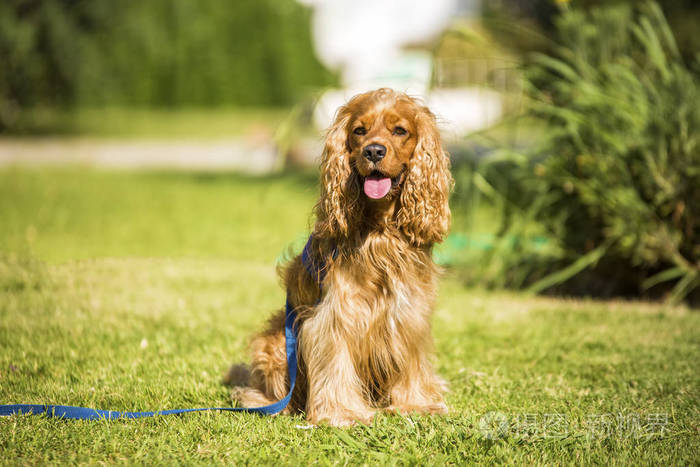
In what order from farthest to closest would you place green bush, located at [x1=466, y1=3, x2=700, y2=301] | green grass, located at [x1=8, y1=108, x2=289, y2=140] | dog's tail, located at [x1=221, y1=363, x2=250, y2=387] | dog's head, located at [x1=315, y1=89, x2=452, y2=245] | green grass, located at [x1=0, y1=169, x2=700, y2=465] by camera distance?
green grass, located at [x1=8, y1=108, x2=289, y2=140] → green bush, located at [x1=466, y1=3, x2=700, y2=301] → dog's tail, located at [x1=221, y1=363, x2=250, y2=387] → dog's head, located at [x1=315, y1=89, x2=452, y2=245] → green grass, located at [x1=0, y1=169, x2=700, y2=465]

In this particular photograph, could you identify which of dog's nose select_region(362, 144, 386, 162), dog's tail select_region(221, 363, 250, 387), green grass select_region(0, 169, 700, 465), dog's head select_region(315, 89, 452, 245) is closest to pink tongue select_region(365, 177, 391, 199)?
dog's head select_region(315, 89, 452, 245)

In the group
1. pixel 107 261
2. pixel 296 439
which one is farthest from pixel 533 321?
pixel 107 261

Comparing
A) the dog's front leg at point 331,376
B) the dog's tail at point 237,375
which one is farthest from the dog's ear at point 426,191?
the dog's tail at point 237,375

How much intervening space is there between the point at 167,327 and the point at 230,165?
12859mm

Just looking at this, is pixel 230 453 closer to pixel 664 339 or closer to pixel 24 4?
pixel 664 339

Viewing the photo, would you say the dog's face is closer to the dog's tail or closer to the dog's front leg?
the dog's front leg

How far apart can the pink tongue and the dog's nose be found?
0.12 m

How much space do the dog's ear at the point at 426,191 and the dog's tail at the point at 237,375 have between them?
140cm

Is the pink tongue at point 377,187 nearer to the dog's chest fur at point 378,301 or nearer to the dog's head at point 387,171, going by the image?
the dog's head at point 387,171

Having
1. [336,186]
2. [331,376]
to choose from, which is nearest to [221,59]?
[336,186]

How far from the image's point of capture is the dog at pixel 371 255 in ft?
11.8

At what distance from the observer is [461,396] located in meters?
4.14

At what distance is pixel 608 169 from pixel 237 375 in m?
3.83

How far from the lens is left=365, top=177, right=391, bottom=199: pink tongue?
3480mm
